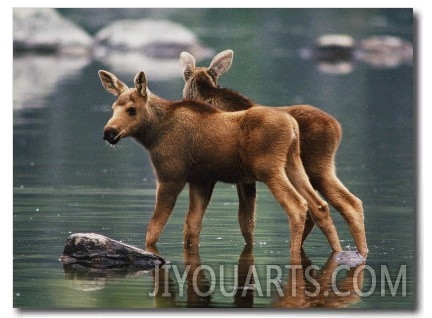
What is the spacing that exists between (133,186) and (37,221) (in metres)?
1.80

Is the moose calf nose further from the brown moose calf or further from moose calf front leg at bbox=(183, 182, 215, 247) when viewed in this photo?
moose calf front leg at bbox=(183, 182, 215, 247)

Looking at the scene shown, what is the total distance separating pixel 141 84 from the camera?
1264cm

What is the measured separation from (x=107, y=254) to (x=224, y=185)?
124 inches

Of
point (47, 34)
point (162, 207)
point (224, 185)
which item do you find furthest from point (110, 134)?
point (224, 185)

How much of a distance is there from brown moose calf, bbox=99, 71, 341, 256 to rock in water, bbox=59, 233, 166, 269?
56cm

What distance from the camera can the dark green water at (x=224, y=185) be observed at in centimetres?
1198

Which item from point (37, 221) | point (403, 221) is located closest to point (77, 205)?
point (37, 221)

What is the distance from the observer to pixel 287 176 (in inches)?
502

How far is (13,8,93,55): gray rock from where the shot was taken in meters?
13.0

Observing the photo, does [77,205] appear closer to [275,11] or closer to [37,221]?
[37,221]

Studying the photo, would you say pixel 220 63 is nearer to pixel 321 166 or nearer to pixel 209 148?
pixel 209 148

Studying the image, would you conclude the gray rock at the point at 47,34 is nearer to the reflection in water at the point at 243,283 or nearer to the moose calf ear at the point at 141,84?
the moose calf ear at the point at 141,84

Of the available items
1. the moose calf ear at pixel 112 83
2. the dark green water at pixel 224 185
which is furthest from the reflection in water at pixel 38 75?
the moose calf ear at pixel 112 83
